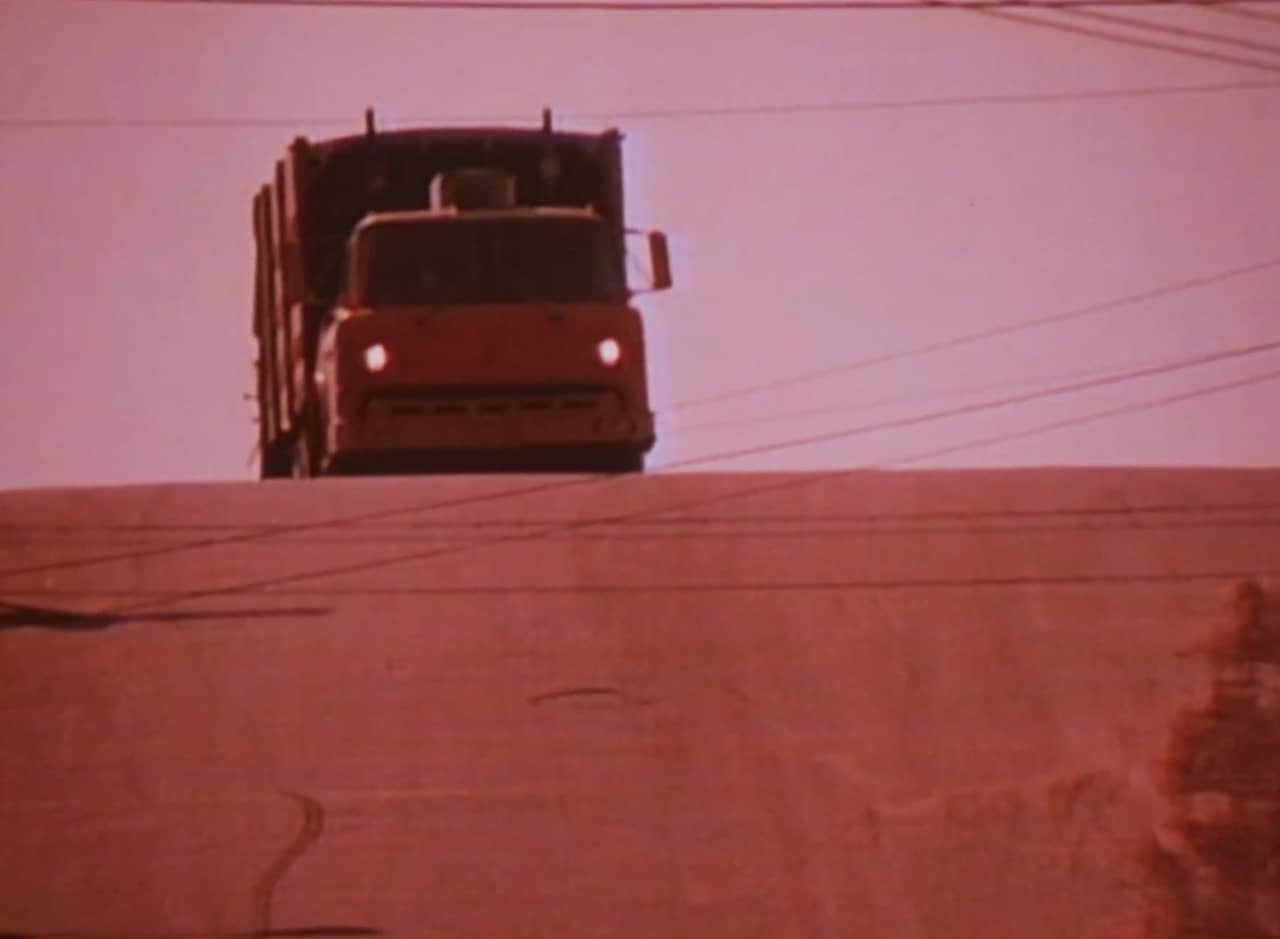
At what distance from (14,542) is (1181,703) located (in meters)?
8.86

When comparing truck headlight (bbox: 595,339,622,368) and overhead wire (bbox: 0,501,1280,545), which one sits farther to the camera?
overhead wire (bbox: 0,501,1280,545)

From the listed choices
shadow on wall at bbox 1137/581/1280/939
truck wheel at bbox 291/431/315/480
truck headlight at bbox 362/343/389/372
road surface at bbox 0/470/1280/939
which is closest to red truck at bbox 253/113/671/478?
truck headlight at bbox 362/343/389/372

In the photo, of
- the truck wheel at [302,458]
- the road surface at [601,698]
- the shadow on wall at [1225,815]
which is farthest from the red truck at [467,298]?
the shadow on wall at [1225,815]

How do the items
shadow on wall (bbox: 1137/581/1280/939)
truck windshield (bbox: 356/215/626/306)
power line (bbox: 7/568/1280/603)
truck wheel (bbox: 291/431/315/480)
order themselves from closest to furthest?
1. shadow on wall (bbox: 1137/581/1280/939)
2. truck windshield (bbox: 356/215/626/306)
3. power line (bbox: 7/568/1280/603)
4. truck wheel (bbox: 291/431/315/480)

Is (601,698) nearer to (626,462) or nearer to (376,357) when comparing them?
(376,357)

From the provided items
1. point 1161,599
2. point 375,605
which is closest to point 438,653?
point 375,605

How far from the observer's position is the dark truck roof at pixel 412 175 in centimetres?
2373

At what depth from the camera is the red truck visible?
23.1 metres

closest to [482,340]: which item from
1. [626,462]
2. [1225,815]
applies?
[626,462]

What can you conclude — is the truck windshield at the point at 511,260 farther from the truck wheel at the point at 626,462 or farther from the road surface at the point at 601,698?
the road surface at the point at 601,698

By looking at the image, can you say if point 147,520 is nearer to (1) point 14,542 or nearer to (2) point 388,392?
(1) point 14,542

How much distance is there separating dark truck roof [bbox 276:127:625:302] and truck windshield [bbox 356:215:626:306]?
30 centimetres

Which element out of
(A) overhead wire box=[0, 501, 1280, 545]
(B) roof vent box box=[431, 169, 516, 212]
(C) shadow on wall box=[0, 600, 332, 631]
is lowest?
(C) shadow on wall box=[0, 600, 332, 631]

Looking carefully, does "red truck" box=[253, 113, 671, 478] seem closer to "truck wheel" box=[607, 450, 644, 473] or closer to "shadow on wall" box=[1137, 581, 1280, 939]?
"truck wheel" box=[607, 450, 644, 473]
